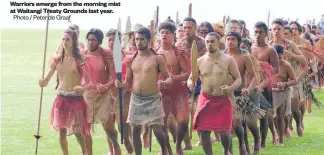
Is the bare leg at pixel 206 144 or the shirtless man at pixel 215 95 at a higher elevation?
the shirtless man at pixel 215 95

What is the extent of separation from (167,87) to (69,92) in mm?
1412

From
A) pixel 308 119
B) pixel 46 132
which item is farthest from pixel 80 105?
pixel 308 119

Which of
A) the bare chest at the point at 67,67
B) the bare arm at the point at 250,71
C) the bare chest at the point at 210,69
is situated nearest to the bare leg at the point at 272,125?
the bare arm at the point at 250,71

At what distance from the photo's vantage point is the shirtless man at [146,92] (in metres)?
11.0

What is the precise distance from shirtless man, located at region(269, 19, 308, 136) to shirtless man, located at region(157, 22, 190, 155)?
2.57 m

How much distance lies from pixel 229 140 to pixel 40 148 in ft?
10.2

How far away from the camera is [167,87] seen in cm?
1197

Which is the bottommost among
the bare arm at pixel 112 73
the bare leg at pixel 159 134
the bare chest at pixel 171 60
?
the bare leg at pixel 159 134

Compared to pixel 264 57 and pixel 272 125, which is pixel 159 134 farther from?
pixel 272 125

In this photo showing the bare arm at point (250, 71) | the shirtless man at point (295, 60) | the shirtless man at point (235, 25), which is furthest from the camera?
the shirtless man at point (235, 25)

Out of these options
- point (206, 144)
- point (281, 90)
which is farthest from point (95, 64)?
point (281, 90)

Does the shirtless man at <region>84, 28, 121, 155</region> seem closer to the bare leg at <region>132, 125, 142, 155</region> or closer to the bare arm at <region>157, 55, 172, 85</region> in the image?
the bare leg at <region>132, 125, 142, 155</region>

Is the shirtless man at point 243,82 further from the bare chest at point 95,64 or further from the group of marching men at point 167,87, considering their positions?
the bare chest at point 95,64

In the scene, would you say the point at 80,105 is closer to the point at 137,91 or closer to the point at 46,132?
the point at 137,91
